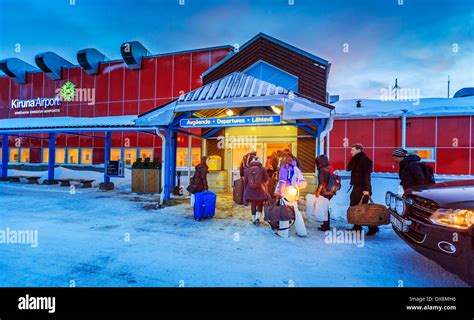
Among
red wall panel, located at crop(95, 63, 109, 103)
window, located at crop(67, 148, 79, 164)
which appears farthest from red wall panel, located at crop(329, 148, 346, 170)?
window, located at crop(67, 148, 79, 164)

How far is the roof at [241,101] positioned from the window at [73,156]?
13906mm

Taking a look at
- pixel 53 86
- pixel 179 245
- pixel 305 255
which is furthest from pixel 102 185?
pixel 53 86

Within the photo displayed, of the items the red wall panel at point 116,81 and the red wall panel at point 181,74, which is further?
the red wall panel at point 116,81

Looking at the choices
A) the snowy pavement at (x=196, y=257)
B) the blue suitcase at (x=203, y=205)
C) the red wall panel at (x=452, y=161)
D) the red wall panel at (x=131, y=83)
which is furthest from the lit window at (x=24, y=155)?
the red wall panel at (x=452, y=161)

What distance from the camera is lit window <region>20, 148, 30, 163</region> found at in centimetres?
2028

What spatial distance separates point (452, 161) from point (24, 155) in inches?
1192

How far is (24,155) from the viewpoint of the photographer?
806 inches

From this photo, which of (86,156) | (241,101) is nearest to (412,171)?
(241,101)

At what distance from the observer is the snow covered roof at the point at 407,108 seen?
13.4 metres

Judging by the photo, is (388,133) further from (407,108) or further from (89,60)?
(89,60)

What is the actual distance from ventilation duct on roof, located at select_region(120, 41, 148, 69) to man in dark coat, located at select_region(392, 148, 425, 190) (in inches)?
719

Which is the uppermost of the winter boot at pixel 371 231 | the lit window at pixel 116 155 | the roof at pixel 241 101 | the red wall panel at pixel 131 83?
the red wall panel at pixel 131 83

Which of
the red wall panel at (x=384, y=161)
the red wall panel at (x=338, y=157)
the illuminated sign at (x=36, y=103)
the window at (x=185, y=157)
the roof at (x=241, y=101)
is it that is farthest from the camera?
the illuminated sign at (x=36, y=103)

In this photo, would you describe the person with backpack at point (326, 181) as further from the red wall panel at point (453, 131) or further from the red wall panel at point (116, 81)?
the red wall panel at point (116, 81)
